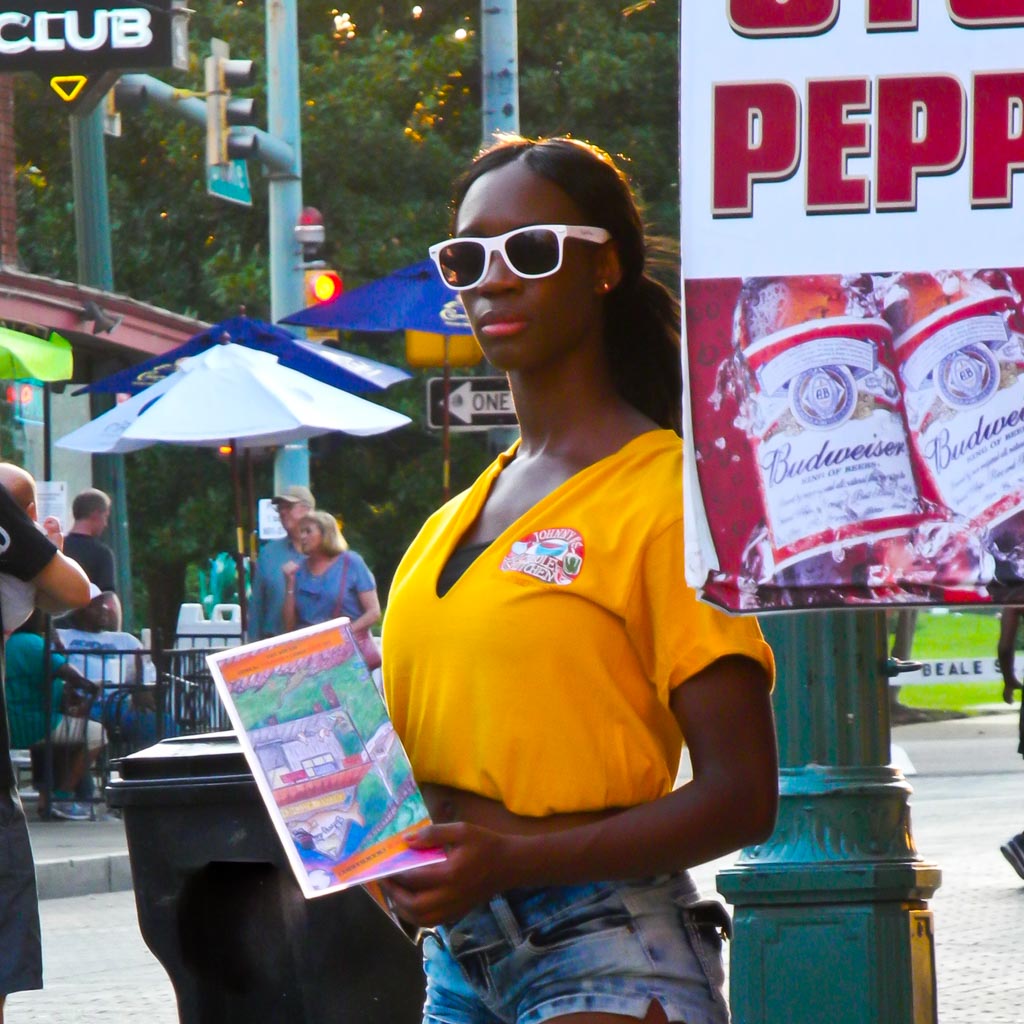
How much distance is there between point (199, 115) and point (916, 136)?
15983 mm

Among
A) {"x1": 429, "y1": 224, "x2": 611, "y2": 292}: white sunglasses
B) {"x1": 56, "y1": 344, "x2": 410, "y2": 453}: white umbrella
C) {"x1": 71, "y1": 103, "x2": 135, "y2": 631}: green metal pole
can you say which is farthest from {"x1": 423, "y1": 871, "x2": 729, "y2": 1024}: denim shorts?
{"x1": 71, "y1": 103, "x2": 135, "y2": 631}: green metal pole

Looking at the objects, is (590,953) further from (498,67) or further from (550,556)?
(498,67)

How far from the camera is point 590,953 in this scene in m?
2.59

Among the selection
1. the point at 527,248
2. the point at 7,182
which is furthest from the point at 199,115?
the point at 527,248

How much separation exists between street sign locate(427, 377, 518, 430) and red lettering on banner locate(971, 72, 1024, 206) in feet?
42.3

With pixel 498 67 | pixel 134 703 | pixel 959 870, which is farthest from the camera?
pixel 498 67

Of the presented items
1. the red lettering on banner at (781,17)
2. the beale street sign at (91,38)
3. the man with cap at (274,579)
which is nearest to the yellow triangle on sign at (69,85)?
the beale street sign at (91,38)

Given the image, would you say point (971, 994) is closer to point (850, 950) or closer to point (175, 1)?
point (850, 950)

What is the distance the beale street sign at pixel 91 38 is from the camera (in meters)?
16.3

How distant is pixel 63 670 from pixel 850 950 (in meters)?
9.42

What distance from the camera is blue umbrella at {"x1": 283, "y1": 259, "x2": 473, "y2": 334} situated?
45.6 ft

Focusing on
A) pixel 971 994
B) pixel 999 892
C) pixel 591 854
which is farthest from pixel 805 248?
pixel 999 892

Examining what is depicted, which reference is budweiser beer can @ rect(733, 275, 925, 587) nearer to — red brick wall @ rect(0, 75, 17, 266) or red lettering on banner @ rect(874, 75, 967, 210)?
red lettering on banner @ rect(874, 75, 967, 210)

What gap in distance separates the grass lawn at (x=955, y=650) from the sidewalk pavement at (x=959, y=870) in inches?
37.1
